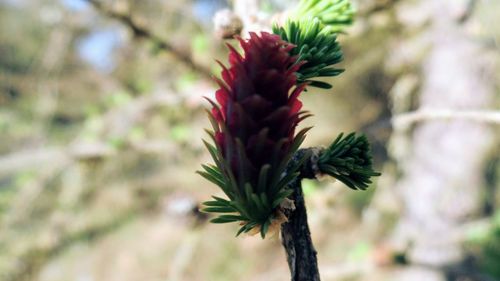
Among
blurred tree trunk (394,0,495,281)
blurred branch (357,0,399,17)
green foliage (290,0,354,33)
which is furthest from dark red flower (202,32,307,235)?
blurred tree trunk (394,0,495,281)

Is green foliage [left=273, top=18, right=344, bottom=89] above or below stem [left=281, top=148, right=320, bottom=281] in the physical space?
above

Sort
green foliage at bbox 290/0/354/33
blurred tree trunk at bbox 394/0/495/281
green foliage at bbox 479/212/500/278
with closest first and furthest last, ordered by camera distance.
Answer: green foliage at bbox 290/0/354/33 < green foliage at bbox 479/212/500/278 < blurred tree trunk at bbox 394/0/495/281

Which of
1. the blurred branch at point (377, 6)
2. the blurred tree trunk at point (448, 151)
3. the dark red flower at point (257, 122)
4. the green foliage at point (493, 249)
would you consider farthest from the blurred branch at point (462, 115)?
the blurred tree trunk at point (448, 151)

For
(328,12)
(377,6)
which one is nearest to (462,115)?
(328,12)

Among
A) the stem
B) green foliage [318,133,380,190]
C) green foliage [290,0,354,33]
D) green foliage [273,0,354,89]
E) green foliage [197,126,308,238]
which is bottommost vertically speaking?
the stem

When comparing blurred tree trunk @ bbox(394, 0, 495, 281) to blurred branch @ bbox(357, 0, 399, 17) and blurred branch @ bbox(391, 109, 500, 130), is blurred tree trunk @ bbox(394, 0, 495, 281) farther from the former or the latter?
blurred branch @ bbox(391, 109, 500, 130)

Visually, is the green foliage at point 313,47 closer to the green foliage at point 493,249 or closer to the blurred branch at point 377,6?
the blurred branch at point 377,6
